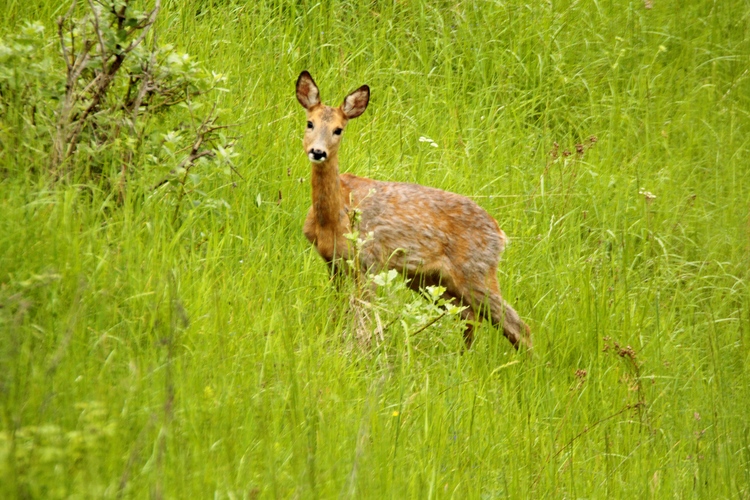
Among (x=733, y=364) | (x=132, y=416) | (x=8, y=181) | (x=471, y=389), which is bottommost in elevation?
(x=733, y=364)

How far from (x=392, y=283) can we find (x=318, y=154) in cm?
94

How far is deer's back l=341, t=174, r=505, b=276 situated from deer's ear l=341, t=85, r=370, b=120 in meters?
0.44

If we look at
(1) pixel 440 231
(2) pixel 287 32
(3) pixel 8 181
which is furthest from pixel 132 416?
(2) pixel 287 32

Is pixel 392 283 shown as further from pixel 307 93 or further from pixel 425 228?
pixel 307 93

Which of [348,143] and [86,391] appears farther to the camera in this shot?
[348,143]

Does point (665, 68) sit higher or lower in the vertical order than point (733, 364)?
higher

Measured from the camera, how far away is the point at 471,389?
18.1ft

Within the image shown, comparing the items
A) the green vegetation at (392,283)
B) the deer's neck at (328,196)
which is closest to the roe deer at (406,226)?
the deer's neck at (328,196)

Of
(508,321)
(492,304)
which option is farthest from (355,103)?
(508,321)

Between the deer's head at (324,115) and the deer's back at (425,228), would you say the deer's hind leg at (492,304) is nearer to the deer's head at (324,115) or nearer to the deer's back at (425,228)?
the deer's back at (425,228)

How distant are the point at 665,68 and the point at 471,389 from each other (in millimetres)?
6063

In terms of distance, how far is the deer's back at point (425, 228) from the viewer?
290 inches

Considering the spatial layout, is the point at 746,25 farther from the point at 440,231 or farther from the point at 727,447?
the point at 727,447

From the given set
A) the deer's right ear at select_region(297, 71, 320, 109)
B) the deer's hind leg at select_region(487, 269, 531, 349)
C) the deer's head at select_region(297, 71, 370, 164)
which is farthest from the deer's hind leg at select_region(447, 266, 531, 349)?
the deer's right ear at select_region(297, 71, 320, 109)
